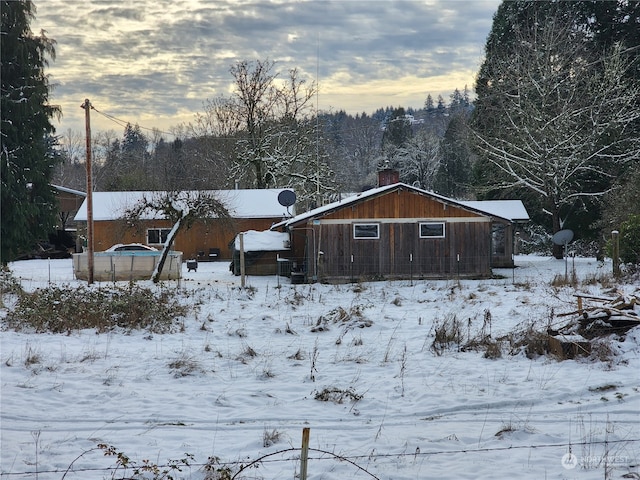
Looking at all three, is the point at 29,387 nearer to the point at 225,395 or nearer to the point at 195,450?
the point at 225,395

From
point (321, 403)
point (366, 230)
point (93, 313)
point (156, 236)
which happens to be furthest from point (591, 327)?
point (156, 236)

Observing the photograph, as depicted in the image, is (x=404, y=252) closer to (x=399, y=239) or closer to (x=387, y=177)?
(x=399, y=239)

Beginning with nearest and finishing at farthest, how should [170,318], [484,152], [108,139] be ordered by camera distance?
[170,318], [484,152], [108,139]

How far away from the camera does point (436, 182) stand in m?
65.4

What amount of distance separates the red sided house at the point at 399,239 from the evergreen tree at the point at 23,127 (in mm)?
13725

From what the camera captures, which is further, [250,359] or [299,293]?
[299,293]

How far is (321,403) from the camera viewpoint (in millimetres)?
8109

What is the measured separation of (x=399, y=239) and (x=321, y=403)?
16.2m

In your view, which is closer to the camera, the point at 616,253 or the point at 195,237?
the point at 616,253

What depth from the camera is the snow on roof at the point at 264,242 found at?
85.0 ft

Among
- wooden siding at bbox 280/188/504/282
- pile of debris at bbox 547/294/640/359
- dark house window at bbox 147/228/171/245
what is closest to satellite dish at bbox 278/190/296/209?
wooden siding at bbox 280/188/504/282

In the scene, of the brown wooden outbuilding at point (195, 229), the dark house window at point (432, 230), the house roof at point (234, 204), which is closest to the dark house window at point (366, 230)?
the dark house window at point (432, 230)

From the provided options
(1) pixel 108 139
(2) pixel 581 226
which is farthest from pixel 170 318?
(1) pixel 108 139

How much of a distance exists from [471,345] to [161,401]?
5772 millimetres
